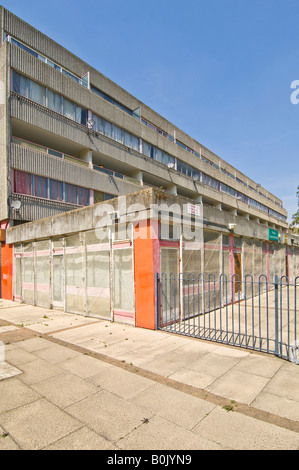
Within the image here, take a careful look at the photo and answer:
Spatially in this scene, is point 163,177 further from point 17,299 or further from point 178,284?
point 178,284

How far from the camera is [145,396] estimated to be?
12.7 ft

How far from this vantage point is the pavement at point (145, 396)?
291 centimetres

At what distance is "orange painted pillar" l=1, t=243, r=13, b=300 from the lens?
1537 centimetres

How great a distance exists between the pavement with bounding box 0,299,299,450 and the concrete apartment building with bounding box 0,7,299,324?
8.02 ft

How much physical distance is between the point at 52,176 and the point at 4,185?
322 cm

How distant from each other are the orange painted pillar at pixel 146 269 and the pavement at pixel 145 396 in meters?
0.97

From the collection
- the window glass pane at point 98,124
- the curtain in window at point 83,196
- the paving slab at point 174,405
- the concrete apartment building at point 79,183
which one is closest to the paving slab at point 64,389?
the paving slab at point 174,405

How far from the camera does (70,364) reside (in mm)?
5227

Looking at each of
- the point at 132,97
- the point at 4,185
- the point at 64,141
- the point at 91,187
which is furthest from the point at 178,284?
the point at 132,97

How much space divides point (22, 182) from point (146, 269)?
12849mm

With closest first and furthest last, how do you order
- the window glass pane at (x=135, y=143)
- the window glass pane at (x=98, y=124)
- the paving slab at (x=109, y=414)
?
1. the paving slab at (x=109, y=414)
2. the window glass pane at (x=98, y=124)
3. the window glass pane at (x=135, y=143)

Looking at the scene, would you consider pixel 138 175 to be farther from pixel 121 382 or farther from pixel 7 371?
pixel 121 382

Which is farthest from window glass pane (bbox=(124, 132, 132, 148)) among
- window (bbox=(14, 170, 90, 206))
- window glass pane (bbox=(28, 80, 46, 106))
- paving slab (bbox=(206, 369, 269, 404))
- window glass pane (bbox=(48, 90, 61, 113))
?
paving slab (bbox=(206, 369, 269, 404))

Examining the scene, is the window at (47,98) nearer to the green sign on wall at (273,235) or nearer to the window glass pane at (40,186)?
the window glass pane at (40,186)
